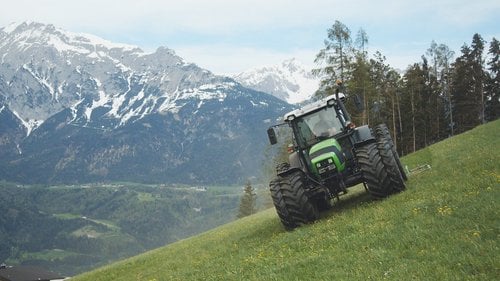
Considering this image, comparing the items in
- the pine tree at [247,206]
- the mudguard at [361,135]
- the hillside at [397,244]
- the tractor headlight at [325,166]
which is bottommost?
the pine tree at [247,206]

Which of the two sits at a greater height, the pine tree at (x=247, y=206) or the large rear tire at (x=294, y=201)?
the large rear tire at (x=294, y=201)

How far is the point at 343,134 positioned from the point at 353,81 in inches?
1426

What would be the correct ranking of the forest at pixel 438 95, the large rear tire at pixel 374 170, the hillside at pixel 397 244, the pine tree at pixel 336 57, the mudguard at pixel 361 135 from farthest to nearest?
the forest at pixel 438 95
the pine tree at pixel 336 57
the mudguard at pixel 361 135
the large rear tire at pixel 374 170
the hillside at pixel 397 244

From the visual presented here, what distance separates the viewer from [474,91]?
7994 cm

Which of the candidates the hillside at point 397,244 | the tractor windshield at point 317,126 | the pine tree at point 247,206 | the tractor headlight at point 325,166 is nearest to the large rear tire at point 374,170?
the hillside at point 397,244

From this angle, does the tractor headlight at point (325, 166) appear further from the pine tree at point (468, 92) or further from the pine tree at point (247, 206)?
the pine tree at point (247, 206)

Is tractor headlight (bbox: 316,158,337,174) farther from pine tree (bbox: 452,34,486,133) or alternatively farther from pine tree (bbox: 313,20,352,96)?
pine tree (bbox: 452,34,486,133)

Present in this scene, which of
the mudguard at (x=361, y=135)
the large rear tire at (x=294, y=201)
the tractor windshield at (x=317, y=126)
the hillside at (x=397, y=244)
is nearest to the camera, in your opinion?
the hillside at (x=397, y=244)

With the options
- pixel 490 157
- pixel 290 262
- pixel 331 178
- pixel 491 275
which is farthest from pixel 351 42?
pixel 491 275

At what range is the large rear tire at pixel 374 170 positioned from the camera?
55.9 feet

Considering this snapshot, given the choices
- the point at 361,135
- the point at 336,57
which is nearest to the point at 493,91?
the point at 336,57

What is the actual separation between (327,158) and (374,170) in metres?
1.64

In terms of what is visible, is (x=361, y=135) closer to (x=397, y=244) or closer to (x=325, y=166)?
(x=325, y=166)

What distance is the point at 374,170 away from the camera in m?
17.0
